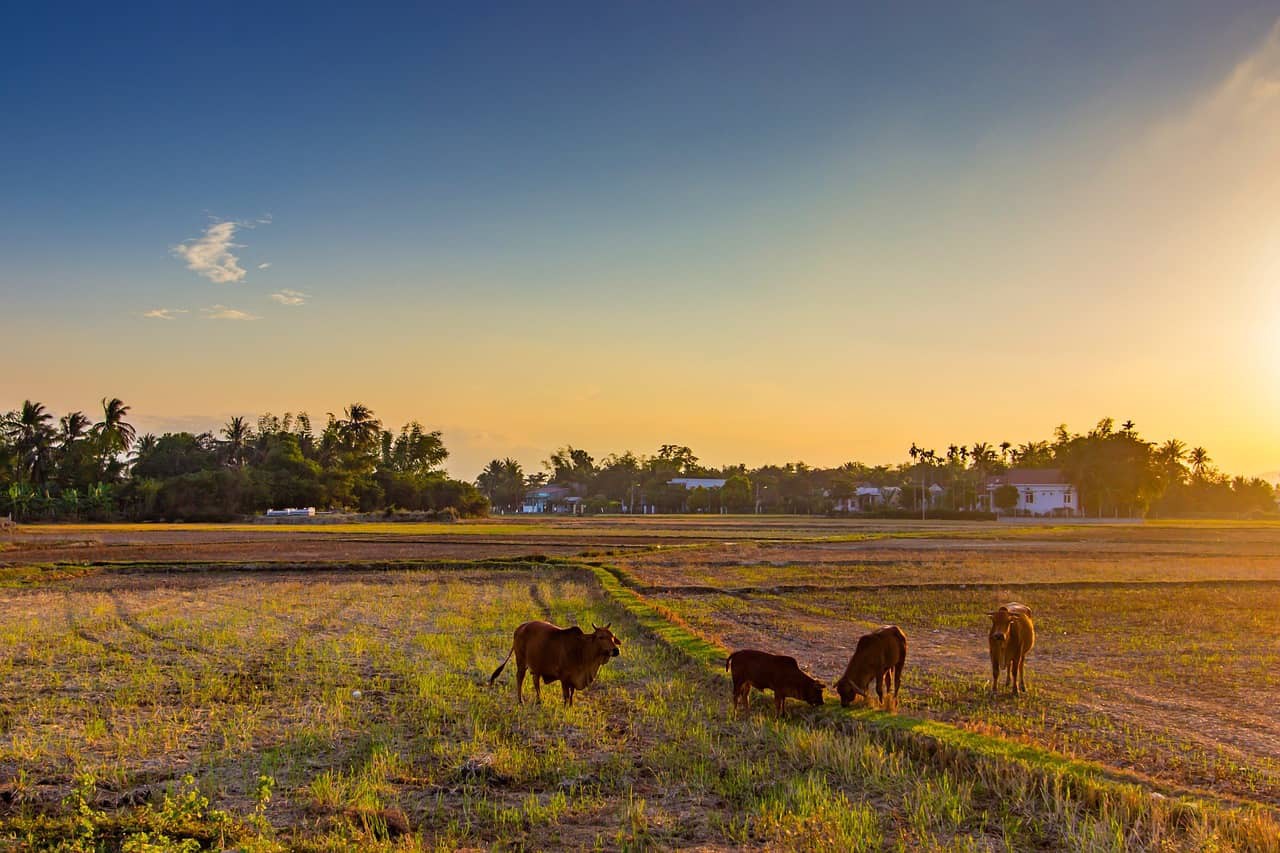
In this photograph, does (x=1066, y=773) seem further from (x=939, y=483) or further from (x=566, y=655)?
(x=939, y=483)

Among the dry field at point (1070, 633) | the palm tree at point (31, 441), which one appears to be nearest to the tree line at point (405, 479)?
the palm tree at point (31, 441)

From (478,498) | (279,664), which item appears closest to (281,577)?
(279,664)

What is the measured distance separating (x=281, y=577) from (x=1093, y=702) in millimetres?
25205

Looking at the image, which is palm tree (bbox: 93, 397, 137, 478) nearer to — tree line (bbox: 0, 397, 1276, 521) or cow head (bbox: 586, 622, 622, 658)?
tree line (bbox: 0, 397, 1276, 521)

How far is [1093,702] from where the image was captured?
1061 centimetres

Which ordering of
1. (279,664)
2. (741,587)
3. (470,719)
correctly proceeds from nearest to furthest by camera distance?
(470,719), (279,664), (741,587)

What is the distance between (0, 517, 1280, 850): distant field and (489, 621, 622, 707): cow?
0.37 meters

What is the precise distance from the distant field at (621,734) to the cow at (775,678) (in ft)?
0.94

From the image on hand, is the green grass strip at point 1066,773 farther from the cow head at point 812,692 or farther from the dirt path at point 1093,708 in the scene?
the dirt path at point 1093,708

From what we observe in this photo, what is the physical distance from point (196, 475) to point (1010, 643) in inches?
3608

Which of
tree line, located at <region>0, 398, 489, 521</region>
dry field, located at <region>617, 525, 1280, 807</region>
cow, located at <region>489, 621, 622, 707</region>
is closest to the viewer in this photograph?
dry field, located at <region>617, 525, 1280, 807</region>

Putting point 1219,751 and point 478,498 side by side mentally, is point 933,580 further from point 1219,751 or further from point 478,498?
point 478,498

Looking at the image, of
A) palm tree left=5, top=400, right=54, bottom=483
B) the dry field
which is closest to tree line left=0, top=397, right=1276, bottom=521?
palm tree left=5, top=400, right=54, bottom=483

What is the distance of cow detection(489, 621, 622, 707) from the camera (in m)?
10.2
